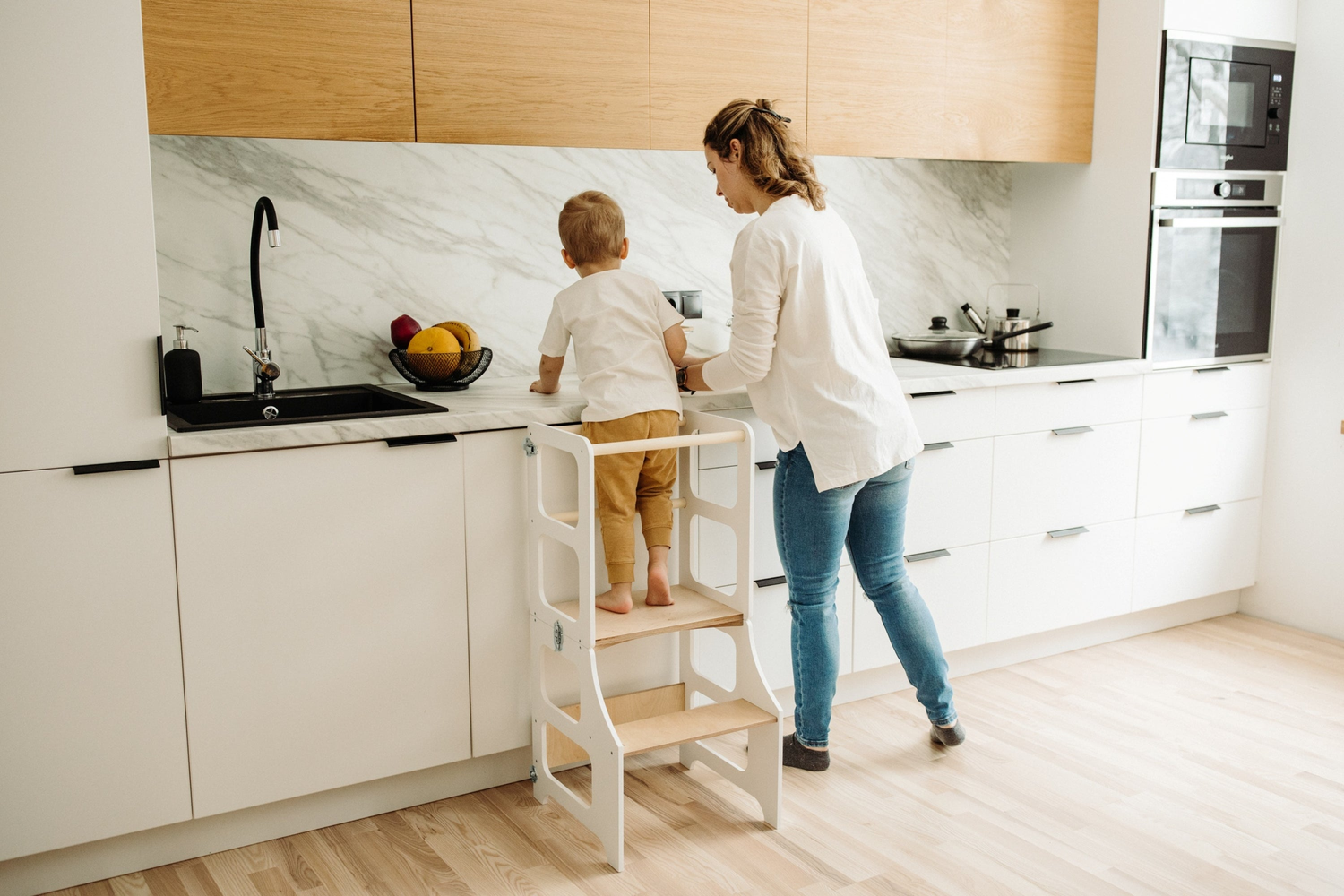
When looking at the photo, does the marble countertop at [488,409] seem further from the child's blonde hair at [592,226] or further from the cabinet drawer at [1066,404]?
the child's blonde hair at [592,226]

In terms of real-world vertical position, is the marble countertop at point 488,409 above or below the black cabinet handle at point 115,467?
above

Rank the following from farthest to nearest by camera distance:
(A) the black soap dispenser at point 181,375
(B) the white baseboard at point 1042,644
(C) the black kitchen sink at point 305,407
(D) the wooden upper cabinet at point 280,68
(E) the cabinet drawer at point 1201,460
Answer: (E) the cabinet drawer at point 1201,460 < (B) the white baseboard at point 1042,644 < (C) the black kitchen sink at point 305,407 < (D) the wooden upper cabinet at point 280,68 < (A) the black soap dispenser at point 181,375

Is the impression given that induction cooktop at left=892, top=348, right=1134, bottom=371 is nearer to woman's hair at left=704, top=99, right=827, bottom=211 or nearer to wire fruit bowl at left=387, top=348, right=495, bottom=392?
woman's hair at left=704, top=99, right=827, bottom=211

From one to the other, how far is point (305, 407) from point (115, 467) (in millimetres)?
631

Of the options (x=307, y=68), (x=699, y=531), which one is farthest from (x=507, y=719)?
(x=307, y=68)

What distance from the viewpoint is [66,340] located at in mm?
2025

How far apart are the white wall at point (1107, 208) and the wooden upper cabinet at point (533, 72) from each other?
1.53m

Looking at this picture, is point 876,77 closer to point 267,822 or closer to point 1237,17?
point 1237,17

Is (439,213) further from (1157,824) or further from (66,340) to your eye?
(1157,824)

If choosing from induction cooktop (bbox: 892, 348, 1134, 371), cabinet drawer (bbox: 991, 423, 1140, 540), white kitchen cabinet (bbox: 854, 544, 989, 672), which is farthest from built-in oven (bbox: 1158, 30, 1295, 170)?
white kitchen cabinet (bbox: 854, 544, 989, 672)

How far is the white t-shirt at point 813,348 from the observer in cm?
231

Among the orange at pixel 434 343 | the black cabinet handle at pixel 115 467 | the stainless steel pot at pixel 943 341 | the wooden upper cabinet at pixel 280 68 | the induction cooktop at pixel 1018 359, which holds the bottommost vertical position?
the black cabinet handle at pixel 115 467

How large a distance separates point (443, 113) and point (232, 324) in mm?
691

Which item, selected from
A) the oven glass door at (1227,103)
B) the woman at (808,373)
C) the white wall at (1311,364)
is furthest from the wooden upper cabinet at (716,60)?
the white wall at (1311,364)
